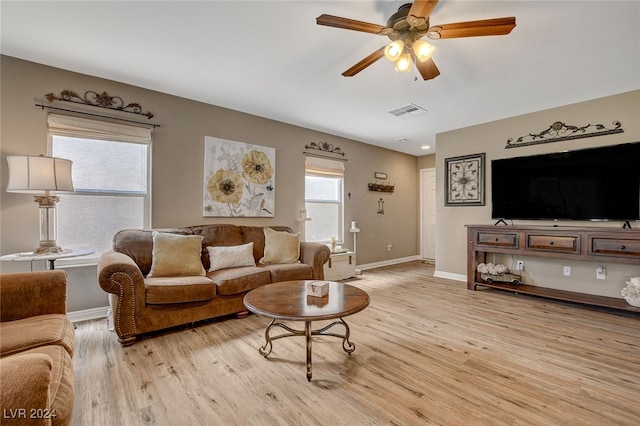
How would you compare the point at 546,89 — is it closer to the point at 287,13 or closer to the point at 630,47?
the point at 630,47

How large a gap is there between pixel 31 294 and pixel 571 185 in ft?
17.2

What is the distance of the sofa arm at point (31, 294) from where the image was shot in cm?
159

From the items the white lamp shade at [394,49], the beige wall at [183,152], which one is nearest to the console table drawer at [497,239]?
the beige wall at [183,152]

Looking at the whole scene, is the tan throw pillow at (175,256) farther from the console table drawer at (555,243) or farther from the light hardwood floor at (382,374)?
the console table drawer at (555,243)

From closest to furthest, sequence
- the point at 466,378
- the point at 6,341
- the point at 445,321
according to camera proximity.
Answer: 1. the point at 6,341
2. the point at 466,378
3. the point at 445,321

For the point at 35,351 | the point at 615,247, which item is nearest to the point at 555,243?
the point at 615,247

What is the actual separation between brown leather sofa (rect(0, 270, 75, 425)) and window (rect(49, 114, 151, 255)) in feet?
4.57

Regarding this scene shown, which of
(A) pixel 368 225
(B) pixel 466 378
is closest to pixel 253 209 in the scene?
(A) pixel 368 225

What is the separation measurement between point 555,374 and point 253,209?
11.5ft

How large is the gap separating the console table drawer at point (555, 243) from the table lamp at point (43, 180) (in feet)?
16.3

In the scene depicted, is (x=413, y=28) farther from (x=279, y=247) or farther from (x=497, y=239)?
(x=497, y=239)

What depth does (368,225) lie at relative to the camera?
18.7ft

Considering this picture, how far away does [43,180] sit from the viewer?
230 centimetres

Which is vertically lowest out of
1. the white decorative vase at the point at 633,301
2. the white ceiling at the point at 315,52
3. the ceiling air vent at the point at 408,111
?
the white decorative vase at the point at 633,301
